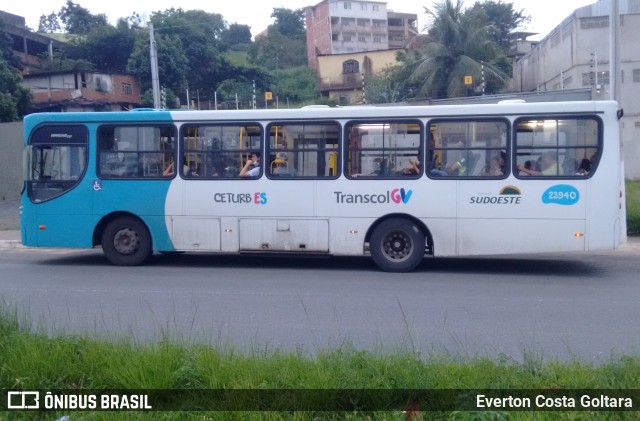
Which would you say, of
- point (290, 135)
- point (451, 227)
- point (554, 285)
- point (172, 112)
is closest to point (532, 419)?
point (554, 285)

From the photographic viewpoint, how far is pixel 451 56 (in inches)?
1485

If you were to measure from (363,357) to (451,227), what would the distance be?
23.4 feet

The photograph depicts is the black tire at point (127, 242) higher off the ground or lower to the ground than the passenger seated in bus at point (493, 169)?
lower

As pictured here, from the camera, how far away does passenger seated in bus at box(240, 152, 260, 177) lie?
13.3 metres

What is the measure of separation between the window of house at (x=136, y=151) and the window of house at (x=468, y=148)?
15.5ft

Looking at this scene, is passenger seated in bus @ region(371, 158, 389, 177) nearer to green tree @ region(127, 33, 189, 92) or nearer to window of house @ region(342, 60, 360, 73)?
green tree @ region(127, 33, 189, 92)

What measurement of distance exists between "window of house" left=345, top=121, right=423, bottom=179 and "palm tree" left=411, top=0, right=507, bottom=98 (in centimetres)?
2485

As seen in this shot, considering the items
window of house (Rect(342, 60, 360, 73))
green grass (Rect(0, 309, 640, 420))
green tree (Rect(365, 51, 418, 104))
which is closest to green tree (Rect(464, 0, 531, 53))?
window of house (Rect(342, 60, 360, 73))

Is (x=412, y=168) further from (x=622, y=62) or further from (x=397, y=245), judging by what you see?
(x=622, y=62)

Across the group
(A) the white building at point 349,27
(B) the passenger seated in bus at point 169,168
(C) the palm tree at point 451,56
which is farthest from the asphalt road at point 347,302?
(A) the white building at point 349,27

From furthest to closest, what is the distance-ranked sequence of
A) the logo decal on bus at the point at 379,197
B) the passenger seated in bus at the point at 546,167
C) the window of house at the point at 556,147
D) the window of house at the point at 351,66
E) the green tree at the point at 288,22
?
the green tree at the point at 288,22
the window of house at the point at 351,66
the logo decal on bus at the point at 379,197
the passenger seated in bus at the point at 546,167
the window of house at the point at 556,147

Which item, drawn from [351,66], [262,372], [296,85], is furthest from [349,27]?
[262,372]

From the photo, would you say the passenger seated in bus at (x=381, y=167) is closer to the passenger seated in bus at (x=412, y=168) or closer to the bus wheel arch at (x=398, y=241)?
the passenger seated in bus at (x=412, y=168)

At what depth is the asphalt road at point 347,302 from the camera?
7.59 metres
